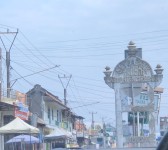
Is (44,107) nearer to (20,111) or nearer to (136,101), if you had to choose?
(20,111)

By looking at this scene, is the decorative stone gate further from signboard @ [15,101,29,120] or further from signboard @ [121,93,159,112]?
signboard @ [15,101,29,120]

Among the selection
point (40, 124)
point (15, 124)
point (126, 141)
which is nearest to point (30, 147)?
point (126, 141)

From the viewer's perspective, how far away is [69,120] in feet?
242

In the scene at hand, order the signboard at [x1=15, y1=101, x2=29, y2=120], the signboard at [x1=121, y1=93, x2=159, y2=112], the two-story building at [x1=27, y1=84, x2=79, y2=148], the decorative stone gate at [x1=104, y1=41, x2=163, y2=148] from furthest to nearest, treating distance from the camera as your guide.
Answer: the two-story building at [x1=27, y1=84, x2=79, y2=148] < the signboard at [x1=15, y1=101, x2=29, y2=120] < the signboard at [x1=121, y1=93, x2=159, y2=112] < the decorative stone gate at [x1=104, y1=41, x2=163, y2=148]

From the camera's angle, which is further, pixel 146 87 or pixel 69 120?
pixel 69 120

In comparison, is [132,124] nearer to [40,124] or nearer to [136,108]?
[136,108]

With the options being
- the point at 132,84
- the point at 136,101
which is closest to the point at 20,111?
the point at 136,101

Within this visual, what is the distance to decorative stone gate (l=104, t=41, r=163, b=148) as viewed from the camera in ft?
102

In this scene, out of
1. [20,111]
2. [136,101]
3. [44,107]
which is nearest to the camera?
[136,101]

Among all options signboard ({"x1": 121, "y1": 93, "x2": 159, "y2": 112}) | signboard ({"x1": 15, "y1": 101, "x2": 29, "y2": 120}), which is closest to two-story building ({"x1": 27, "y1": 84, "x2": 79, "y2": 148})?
signboard ({"x1": 15, "y1": 101, "x2": 29, "y2": 120})

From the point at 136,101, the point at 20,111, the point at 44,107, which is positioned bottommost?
the point at 20,111

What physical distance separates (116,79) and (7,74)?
32.9ft

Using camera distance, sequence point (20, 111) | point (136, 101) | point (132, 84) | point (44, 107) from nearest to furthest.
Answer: point (132, 84), point (136, 101), point (20, 111), point (44, 107)

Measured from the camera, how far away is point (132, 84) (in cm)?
3150
